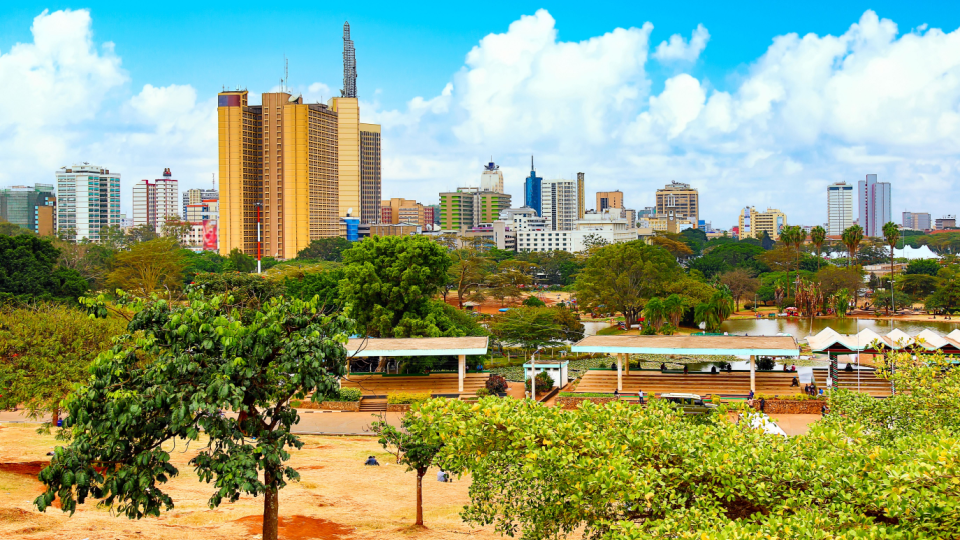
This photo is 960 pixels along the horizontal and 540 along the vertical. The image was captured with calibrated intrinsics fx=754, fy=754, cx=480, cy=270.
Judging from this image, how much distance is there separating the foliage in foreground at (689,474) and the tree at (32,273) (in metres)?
42.0

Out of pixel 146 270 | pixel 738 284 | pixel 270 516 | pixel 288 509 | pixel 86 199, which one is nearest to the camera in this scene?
pixel 270 516

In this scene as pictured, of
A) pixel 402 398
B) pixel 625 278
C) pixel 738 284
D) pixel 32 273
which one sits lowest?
pixel 402 398

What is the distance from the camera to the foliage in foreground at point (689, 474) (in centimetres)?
736

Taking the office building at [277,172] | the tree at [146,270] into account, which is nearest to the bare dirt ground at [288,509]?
the tree at [146,270]

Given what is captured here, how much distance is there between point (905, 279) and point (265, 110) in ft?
292

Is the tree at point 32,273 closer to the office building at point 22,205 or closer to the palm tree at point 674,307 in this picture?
the palm tree at point 674,307

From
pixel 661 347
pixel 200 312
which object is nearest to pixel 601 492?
pixel 200 312

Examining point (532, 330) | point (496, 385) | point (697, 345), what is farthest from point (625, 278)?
point (496, 385)

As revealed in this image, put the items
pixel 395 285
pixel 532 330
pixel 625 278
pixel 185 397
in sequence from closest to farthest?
pixel 185 397 < pixel 395 285 < pixel 532 330 < pixel 625 278

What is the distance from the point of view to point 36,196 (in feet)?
642

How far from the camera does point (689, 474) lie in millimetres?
8336

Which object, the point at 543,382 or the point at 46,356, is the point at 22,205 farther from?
the point at 46,356

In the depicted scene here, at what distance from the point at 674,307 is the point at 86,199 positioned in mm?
168594

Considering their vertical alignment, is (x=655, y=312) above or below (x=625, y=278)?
below
